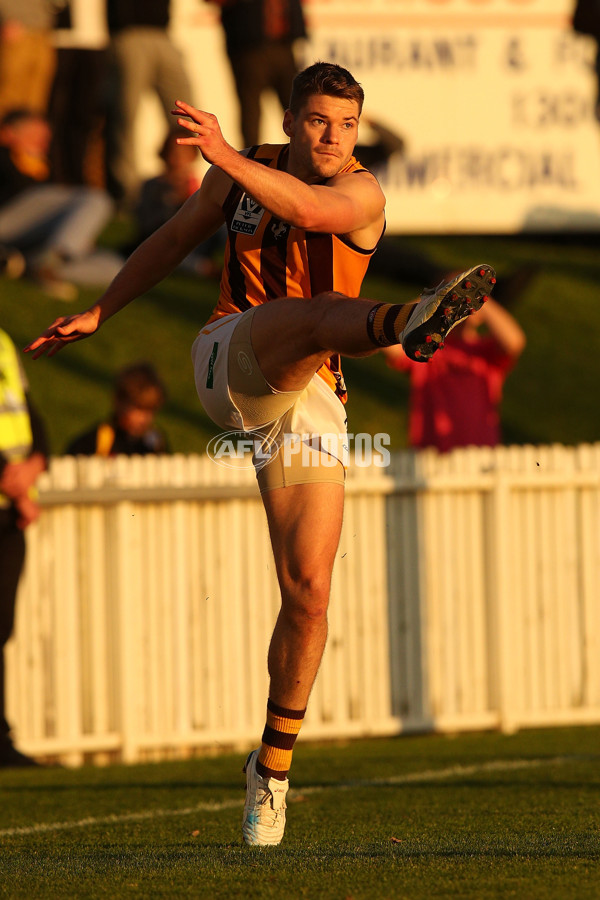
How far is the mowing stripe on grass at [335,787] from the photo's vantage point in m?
6.05

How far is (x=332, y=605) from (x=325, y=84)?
4911 millimetres

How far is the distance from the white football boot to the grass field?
0.05 metres

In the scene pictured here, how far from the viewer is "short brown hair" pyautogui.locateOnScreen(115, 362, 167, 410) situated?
8977 mm

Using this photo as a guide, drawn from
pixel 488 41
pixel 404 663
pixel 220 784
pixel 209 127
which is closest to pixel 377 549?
pixel 404 663

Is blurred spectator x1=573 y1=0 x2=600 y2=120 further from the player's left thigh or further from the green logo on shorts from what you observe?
the player's left thigh

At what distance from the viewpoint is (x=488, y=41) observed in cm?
1728

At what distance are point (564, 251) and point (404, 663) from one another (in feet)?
33.3

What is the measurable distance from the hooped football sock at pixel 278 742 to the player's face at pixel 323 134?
1767 mm

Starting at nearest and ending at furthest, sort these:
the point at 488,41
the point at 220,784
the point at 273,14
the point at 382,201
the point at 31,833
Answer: the point at 382,201 → the point at 31,833 → the point at 220,784 → the point at 273,14 → the point at 488,41

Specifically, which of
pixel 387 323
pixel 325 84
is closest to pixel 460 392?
pixel 325 84

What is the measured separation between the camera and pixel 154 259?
17.4 feet

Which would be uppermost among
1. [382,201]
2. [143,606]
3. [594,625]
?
[382,201]

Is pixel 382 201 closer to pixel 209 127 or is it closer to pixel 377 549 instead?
pixel 209 127

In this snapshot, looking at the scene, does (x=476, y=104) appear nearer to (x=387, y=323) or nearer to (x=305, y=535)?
(x=305, y=535)
